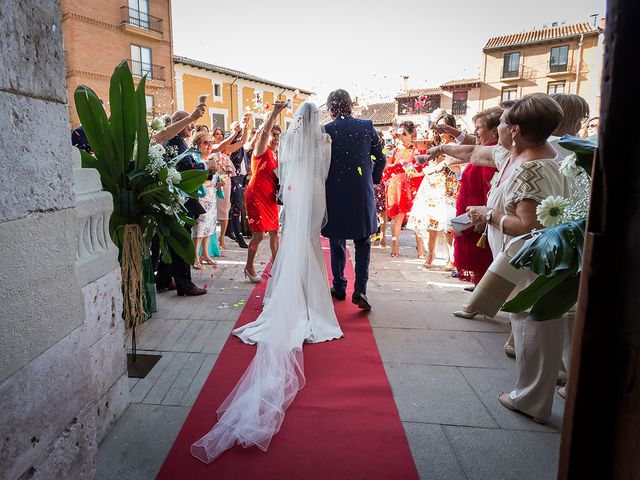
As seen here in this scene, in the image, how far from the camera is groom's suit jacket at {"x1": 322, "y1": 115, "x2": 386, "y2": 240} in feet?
13.1

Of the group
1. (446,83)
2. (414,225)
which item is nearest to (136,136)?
(414,225)

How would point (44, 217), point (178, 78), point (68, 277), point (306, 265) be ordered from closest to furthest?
point (44, 217) → point (68, 277) → point (306, 265) → point (178, 78)

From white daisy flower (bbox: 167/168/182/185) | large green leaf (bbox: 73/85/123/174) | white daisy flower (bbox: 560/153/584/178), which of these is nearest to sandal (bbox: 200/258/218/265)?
white daisy flower (bbox: 167/168/182/185)

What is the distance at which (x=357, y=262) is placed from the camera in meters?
4.12

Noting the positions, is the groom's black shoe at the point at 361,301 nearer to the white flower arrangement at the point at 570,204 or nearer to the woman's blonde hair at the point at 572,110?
the woman's blonde hair at the point at 572,110

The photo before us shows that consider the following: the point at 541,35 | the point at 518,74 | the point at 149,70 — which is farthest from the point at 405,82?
the point at 149,70

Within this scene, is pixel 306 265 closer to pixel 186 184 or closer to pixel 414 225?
pixel 186 184

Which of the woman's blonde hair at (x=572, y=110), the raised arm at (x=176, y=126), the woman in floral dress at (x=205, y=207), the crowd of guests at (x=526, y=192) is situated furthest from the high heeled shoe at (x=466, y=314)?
the woman in floral dress at (x=205, y=207)

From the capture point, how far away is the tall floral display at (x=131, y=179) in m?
2.38

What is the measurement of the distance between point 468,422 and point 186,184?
233cm

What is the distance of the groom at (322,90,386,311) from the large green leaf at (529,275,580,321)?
277 centimetres

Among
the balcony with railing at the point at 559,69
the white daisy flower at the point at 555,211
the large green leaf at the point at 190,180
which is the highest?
the balcony with railing at the point at 559,69

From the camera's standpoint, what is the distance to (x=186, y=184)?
2982mm

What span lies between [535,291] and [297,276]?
2.30m
